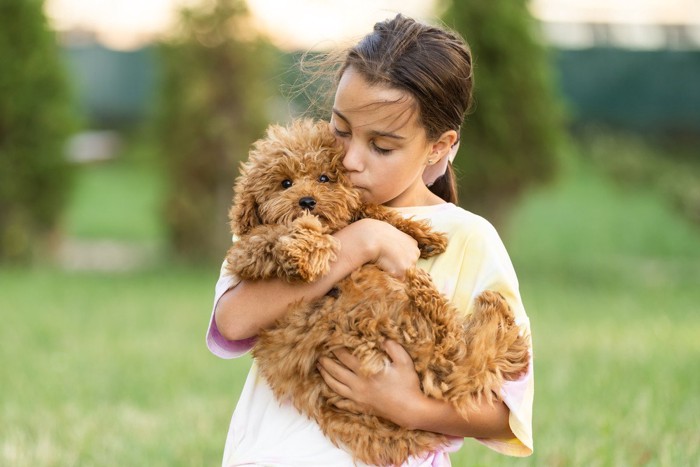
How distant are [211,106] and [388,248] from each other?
8.62m

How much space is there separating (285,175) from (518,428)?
2.90ft

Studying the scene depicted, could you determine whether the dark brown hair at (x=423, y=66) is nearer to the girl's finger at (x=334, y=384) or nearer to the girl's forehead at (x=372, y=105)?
the girl's forehead at (x=372, y=105)

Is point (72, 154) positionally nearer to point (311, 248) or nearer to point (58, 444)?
point (58, 444)

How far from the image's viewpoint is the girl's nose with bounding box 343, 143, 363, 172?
251cm

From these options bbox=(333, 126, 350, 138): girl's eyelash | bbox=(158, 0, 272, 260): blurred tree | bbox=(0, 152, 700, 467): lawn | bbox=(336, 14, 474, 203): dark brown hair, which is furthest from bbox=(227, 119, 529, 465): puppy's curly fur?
bbox=(158, 0, 272, 260): blurred tree

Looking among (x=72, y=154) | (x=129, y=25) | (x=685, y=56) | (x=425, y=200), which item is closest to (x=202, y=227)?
(x=72, y=154)

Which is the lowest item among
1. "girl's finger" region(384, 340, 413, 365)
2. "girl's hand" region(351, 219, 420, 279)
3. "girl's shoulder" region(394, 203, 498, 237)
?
"girl's finger" region(384, 340, 413, 365)

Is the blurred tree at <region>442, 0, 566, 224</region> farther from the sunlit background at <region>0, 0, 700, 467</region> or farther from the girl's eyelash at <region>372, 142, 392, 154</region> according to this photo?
the girl's eyelash at <region>372, 142, 392, 154</region>

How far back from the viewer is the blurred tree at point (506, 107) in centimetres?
1072

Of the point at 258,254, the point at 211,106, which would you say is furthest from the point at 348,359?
the point at 211,106

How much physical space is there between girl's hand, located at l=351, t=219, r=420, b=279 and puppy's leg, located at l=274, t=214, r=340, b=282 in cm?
12

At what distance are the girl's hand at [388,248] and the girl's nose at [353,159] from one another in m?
0.14

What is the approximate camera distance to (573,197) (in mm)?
18484

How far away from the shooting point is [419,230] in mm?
2537
